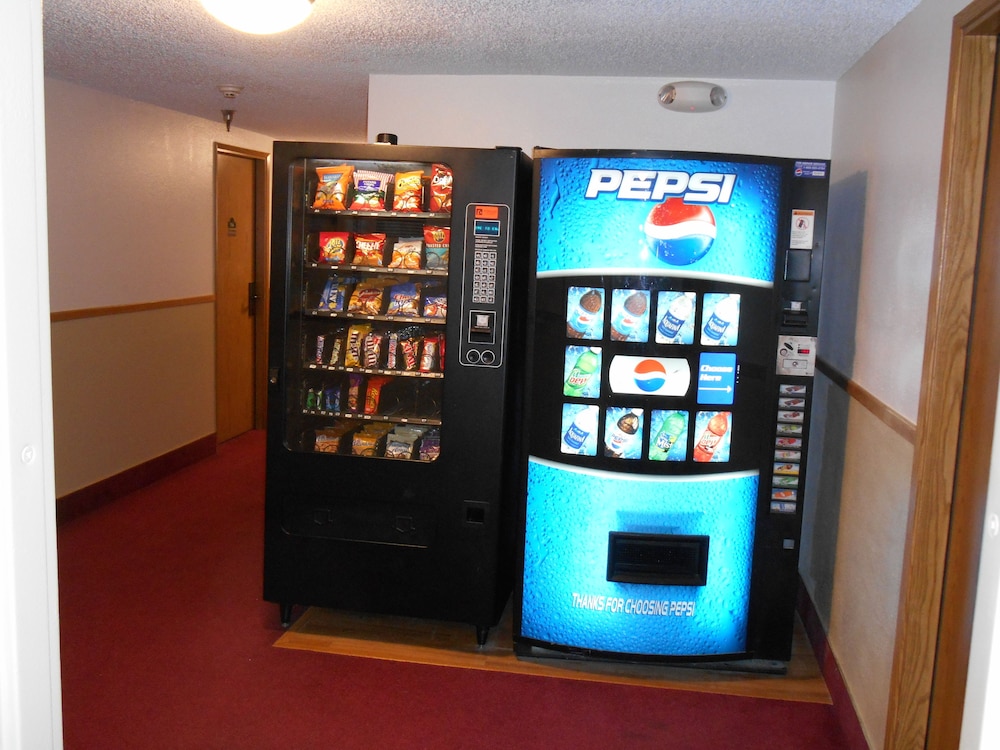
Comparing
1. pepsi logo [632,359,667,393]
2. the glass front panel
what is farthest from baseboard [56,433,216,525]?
pepsi logo [632,359,667,393]

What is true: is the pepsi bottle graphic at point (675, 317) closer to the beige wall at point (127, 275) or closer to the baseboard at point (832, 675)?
the baseboard at point (832, 675)

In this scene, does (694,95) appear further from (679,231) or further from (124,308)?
(124,308)

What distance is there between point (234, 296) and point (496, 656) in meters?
3.71

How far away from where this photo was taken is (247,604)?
132 inches

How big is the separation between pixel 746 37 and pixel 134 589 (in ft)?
9.89

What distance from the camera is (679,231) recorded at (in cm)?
268

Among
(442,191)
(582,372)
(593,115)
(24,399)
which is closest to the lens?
(24,399)

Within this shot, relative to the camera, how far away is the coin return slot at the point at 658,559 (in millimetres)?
2838

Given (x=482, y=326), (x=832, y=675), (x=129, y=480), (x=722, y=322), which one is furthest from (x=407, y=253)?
(x=129, y=480)

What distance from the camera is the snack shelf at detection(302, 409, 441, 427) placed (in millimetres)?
2984

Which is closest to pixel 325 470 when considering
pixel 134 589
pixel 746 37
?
pixel 134 589

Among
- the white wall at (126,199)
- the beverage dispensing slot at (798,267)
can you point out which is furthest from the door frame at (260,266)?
the beverage dispensing slot at (798,267)

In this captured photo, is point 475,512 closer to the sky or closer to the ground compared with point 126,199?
closer to the ground

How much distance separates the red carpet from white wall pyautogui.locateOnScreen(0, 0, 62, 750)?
1.86 m
